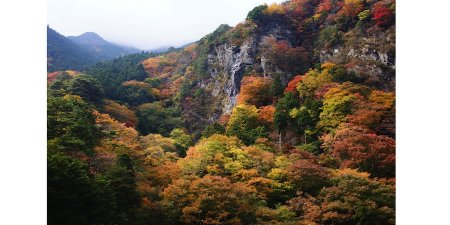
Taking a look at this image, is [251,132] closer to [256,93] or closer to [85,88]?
[256,93]

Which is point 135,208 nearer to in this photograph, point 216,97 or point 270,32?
point 216,97

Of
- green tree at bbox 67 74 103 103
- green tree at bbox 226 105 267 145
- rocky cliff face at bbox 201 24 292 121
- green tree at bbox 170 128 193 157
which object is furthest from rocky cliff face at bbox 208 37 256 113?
green tree at bbox 67 74 103 103

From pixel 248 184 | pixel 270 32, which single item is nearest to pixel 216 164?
pixel 248 184

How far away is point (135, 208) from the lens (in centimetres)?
1692

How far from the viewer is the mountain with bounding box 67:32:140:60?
8219 centimetres

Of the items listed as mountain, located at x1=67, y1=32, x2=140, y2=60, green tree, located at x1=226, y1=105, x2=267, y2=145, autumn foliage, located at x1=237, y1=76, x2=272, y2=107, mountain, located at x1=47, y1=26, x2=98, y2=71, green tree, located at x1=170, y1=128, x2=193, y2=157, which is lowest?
green tree, located at x1=170, y1=128, x2=193, y2=157

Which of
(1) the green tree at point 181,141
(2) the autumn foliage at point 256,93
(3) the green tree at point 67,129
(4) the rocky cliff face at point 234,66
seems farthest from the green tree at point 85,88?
(2) the autumn foliage at point 256,93

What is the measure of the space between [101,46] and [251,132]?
6971 centimetres

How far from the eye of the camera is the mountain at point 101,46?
8219cm

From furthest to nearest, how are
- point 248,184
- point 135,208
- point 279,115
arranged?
1. point 279,115
2. point 248,184
3. point 135,208

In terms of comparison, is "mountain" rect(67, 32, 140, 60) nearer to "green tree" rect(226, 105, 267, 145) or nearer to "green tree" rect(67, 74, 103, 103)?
"green tree" rect(67, 74, 103, 103)

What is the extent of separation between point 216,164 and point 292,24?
26.5 metres

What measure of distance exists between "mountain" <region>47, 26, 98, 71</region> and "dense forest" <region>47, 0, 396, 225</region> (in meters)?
11.9

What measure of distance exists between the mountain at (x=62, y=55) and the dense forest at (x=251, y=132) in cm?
1186
